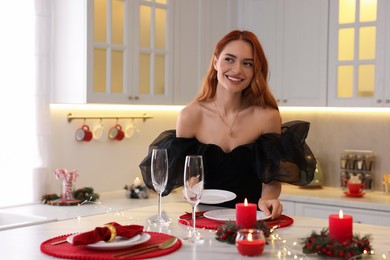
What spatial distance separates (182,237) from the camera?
1845 millimetres

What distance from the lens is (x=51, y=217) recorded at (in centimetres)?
316

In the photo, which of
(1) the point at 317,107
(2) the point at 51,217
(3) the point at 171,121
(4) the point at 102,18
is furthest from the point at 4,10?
(1) the point at 317,107

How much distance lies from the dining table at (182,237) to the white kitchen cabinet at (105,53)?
1532mm

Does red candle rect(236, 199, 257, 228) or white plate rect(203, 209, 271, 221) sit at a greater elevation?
red candle rect(236, 199, 257, 228)

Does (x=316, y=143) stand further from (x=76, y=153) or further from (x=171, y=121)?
(x=76, y=153)

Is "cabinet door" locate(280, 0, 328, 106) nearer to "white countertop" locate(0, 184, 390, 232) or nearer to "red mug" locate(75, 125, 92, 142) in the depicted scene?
"white countertop" locate(0, 184, 390, 232)

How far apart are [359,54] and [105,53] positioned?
167cm

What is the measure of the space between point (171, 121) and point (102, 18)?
3.91 ft

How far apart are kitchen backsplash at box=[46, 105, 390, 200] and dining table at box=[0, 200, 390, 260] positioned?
1639mm

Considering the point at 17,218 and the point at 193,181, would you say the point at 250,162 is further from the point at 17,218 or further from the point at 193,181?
the point at 17,218

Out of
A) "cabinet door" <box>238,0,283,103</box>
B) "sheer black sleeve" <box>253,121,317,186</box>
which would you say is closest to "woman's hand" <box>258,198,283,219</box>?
"sheer black sleeve" <box>253,121,317,186</box>

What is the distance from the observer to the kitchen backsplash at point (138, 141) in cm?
387

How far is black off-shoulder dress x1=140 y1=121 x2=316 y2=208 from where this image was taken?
2320 mm

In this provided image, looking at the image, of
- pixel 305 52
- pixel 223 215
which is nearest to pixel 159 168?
pixel 223 215
